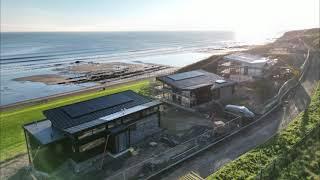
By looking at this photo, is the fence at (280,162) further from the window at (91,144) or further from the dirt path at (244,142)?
the window at (91,144)

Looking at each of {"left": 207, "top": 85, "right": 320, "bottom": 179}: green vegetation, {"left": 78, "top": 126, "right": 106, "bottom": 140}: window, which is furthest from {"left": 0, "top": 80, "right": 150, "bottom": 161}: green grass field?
{"left": 207, "top": 85, "right": 320, "bottom": 179}: green vegetation

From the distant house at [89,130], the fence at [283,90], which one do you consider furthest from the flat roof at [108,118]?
the fence at [283,90]

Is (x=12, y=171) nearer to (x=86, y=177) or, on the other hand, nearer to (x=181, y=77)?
(x=86, y=177)

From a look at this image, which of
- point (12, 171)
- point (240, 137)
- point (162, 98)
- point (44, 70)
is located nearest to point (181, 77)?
point (162, 98)

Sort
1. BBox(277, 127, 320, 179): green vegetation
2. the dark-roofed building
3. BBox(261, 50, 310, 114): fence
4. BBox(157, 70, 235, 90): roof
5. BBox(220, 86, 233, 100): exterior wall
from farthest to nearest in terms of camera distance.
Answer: BBox(220, 86, 233, 100): exterior wall, BBox(157, 70, 235, 90): roof, the dark-roofed building, BBox(261, 50, 310, 114): fence, BBox(277, 127, 320, 179): green vegetation

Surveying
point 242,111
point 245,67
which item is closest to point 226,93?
point 242,111

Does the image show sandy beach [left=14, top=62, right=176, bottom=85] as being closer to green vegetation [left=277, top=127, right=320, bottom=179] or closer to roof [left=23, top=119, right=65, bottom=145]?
roof [left=23, top=119, right=65, bottom=145]
